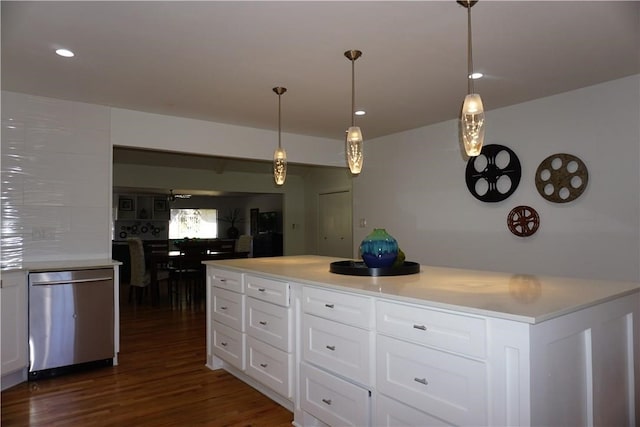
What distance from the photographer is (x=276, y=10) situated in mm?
2104

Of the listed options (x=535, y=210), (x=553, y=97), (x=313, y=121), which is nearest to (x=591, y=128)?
(x=553, y=97)

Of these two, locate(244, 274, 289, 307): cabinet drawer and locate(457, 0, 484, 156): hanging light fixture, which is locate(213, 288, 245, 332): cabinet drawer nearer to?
locate(244, 274, 289, 307): cabinet drawer

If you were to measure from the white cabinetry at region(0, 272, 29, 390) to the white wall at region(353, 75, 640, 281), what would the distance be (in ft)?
12.1

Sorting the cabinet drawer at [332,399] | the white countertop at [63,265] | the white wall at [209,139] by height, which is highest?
the white wall at [209,139]

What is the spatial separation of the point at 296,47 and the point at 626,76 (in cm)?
247

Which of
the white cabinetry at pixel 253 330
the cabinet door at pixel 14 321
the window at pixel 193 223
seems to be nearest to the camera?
the white cabinetry at pixel 253 330

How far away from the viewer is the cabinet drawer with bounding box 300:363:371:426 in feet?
6.60

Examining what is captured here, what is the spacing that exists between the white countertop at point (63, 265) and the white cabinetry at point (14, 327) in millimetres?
94

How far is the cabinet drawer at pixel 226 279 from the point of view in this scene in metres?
2.99

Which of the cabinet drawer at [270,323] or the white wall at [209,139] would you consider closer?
the cabinet drawer at [270,323]

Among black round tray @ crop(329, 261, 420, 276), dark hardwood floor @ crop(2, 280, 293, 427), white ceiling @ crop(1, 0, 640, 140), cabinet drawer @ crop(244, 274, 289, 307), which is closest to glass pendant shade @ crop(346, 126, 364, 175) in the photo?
white ceiling @ crop(1, 0, 640, 140)

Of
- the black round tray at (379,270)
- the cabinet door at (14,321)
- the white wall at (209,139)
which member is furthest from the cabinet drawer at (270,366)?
the white wall at (209,139)

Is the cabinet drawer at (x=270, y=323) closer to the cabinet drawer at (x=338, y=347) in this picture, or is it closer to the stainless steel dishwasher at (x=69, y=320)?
the cabinet drawer at (x=338, y=347)

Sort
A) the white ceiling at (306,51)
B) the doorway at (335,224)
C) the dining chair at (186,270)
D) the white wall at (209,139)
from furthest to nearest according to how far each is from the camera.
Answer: the doorway at (335,224) → the dining chair at (186,270) → the white wall at (209,139) → the white ceiling at (306,51)
